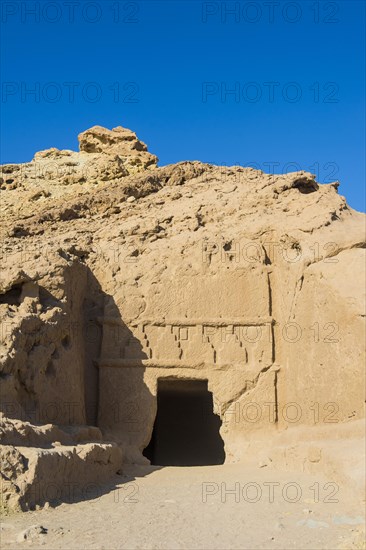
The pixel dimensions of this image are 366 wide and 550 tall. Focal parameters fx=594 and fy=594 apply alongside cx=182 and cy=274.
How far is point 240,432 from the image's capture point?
9.87 meters

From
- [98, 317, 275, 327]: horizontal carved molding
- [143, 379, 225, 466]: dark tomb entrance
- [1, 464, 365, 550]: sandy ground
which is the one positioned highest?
[98, 317, 275, 327]: horizontal carved molding

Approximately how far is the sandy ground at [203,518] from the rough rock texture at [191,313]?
2.70 ft

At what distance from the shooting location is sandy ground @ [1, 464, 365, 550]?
5562 mm

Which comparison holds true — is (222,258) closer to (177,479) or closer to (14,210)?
(177,479)

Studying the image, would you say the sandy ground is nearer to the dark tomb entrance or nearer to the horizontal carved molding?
the horizontal carved molding

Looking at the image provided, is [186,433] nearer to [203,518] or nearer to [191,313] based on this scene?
[191,313]

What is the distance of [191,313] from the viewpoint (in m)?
10.4

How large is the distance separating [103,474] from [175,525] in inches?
79.8

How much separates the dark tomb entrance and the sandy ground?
186 inches

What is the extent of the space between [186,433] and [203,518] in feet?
23.3

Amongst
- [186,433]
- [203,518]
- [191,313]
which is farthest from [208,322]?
[203,518]

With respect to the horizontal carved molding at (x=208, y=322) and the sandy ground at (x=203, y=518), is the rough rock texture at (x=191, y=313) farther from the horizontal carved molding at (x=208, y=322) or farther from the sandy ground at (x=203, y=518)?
the sandy ground at (x=203, y=518)

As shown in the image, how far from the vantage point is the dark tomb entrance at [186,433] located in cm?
1283

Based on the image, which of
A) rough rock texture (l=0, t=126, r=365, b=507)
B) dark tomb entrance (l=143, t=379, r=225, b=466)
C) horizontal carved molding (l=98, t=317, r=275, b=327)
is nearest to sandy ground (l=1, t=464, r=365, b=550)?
rough rock texture (l=0, t=126, r=365, b=507)
